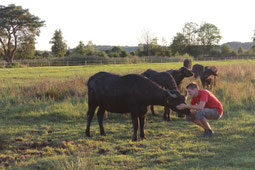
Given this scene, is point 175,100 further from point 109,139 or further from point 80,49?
point 80,49

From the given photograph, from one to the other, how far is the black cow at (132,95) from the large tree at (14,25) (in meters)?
48.0

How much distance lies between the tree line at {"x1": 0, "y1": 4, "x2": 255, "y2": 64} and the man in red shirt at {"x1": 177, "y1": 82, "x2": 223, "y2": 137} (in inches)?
1517

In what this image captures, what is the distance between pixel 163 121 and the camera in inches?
376

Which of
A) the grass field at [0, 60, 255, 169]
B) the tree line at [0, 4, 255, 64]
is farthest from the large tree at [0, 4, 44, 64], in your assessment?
the grass field at [0, 60, 255, 169]

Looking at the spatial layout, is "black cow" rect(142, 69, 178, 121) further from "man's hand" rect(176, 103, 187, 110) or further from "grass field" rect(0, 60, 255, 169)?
"man's hand" rect(176, 103, 187, 110)

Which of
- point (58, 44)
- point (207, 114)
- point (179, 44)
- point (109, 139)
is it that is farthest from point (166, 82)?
point (179, 44)

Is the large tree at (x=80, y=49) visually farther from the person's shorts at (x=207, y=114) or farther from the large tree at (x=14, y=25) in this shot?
the person's shorts at (x=207, y=114)

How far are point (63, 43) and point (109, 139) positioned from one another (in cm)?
6532

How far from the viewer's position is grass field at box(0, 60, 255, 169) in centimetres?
542

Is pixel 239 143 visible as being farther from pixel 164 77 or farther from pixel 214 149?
pixel 164 77

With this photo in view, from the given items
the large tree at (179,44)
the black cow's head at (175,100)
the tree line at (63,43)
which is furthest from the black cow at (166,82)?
the large tree at (179,44)

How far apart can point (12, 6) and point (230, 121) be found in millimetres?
52535

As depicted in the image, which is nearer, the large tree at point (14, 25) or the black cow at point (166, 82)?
the black cow at point (166, 82)

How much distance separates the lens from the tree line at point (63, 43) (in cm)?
5128
